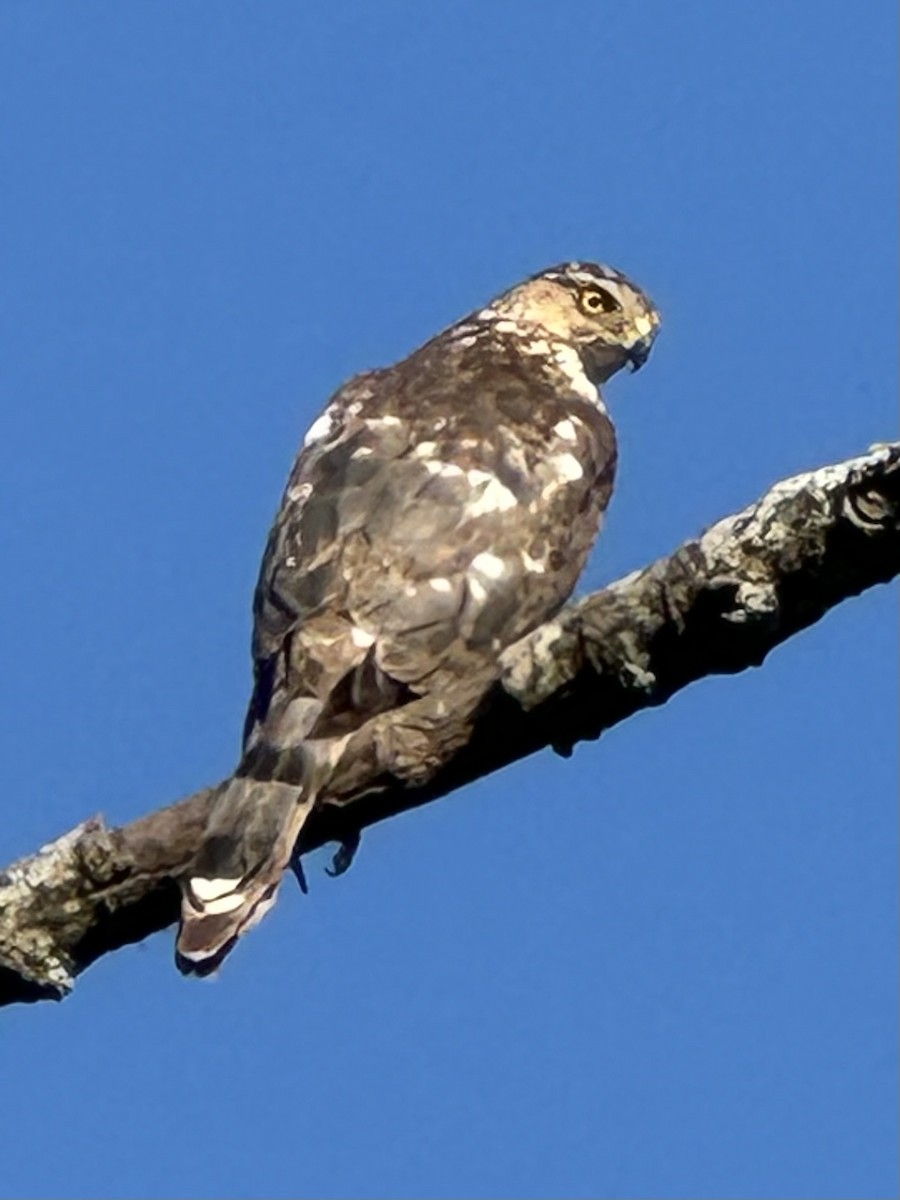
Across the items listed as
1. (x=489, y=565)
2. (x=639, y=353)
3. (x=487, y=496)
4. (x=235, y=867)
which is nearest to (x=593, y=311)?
(x=639, y=353)

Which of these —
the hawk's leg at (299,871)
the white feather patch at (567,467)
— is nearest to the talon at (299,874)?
the hawk's leg at (299,871)

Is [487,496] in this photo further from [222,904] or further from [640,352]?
[640,352]

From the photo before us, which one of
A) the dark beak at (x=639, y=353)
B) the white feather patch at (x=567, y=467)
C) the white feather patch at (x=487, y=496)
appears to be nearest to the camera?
the white feather patch at (x=487, y=496)

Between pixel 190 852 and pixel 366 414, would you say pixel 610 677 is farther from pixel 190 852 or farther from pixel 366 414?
pixel 366 414

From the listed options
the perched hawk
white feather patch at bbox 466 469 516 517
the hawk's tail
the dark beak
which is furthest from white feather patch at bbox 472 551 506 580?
the dark beak

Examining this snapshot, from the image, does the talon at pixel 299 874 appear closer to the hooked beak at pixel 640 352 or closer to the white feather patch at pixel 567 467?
the white feather patch at pixel 567 467

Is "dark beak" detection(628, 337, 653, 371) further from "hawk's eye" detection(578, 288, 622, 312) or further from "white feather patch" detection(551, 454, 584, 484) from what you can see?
"white feather patch" detection(551, 454, 584, 484)

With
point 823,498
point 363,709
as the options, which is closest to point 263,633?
point 363,709
